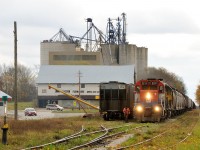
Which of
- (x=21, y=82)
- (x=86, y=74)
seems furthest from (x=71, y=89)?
(x=21, y=82)

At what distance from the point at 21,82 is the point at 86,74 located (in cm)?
5278

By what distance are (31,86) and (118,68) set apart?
195ft

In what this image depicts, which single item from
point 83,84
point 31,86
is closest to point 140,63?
point 83,84

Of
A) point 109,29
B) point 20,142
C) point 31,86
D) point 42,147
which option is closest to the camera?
point 42,147

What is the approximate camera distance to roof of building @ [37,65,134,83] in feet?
382

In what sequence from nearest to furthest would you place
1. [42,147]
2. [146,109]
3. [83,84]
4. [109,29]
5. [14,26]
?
1. [42,147]
2. [146,109]
3. [14,26]
4. [83,84]
5. [109,29]

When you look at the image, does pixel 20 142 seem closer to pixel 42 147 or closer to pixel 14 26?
pixel 42 147

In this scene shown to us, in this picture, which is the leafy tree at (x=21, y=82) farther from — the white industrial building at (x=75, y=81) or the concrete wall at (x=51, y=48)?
the white industrial building at (x=75, y=81)

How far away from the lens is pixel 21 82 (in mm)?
166125

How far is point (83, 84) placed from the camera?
386 feet

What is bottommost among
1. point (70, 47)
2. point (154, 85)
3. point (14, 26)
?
point (154, 85)

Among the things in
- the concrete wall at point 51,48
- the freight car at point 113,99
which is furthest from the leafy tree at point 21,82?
the freight car at point 113,99

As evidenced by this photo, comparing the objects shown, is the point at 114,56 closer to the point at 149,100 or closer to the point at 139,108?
the point at 149,100

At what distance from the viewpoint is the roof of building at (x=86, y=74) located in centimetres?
11631
